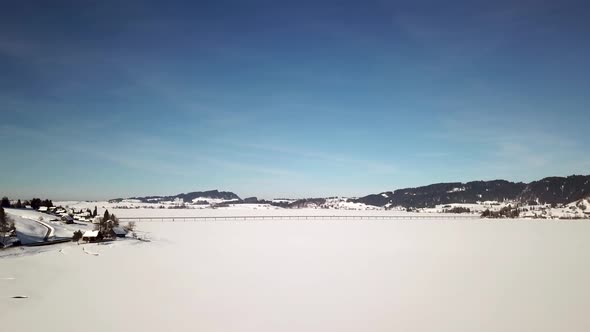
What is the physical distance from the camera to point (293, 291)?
2762cm

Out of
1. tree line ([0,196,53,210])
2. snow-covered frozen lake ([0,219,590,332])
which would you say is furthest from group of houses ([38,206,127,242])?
snow-covered frozen lake ([0,219,590,332])

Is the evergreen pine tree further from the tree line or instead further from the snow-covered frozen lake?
the snow-covered frozen lake

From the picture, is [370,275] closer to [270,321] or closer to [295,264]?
[295,264]

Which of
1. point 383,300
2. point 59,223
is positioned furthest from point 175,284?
point 59,223

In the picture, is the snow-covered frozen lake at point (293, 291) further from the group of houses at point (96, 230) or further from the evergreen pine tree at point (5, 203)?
the evergreen pine tree at point (5, 203)

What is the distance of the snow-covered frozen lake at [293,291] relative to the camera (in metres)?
20.9

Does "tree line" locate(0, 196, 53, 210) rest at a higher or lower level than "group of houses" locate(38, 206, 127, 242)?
higher

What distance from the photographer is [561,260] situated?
4328cm

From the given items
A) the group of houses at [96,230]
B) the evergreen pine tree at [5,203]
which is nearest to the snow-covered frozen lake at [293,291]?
the group of houses at [96,230]

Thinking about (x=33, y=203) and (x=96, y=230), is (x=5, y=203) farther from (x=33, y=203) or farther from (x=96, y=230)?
(x=96, y=230)

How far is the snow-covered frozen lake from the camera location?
20.9 metres

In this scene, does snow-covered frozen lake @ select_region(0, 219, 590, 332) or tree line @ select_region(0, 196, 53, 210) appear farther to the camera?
tree line @ select_region(0, 196, 53, 210)

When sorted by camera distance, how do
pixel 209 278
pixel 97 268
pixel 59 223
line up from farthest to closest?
pixel 59 223 → pixel 97 268 → pixel 209 278

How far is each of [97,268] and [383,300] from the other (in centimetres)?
2822
